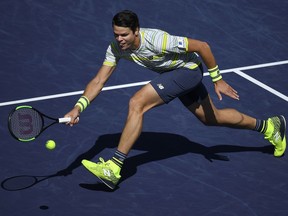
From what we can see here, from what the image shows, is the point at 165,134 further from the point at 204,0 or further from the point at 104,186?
the point at 204,0

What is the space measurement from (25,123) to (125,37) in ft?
4.72

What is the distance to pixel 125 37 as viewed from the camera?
9797 mm

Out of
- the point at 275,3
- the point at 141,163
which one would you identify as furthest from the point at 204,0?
the point at 141,163

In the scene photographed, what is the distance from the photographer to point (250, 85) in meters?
12.8

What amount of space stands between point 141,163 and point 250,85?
271 cm

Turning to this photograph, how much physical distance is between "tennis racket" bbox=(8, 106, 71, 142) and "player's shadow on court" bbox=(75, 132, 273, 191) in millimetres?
1107

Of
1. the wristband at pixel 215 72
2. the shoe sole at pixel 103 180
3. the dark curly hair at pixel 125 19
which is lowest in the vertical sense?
the shoe sole at pixel 103 180

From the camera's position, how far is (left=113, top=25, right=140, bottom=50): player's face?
9766mm

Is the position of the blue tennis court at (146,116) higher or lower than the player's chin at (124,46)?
lower

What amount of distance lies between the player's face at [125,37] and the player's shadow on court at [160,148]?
5.35 feet

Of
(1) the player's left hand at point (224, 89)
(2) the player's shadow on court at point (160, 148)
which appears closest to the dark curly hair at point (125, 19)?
(1) the player's left hand at point (224, 89)

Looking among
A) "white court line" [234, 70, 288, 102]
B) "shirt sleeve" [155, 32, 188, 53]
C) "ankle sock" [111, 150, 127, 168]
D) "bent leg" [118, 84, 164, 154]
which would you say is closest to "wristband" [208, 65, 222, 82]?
"shirt sleeve" [155, 32, 188, 53]

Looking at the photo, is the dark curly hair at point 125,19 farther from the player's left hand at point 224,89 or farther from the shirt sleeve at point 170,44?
the player's left hand at point 224,89

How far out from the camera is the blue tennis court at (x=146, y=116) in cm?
1004
